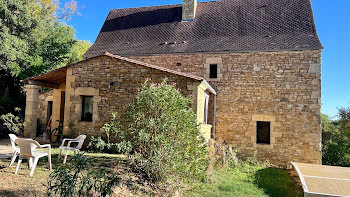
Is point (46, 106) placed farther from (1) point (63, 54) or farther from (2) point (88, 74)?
(2) point (88, 74)

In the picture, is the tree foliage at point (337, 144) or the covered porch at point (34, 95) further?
the tree foliage at point (337, 144)

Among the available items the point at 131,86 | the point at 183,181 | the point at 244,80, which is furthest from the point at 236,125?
the point at 183,181

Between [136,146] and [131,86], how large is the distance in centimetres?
308

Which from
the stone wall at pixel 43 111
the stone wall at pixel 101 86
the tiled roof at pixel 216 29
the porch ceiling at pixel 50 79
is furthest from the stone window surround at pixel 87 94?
the stone wall at pixel 43 111

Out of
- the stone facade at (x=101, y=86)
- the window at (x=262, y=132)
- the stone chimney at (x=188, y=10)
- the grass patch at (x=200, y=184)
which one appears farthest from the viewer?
the stone chimney at (x=188, y=10)

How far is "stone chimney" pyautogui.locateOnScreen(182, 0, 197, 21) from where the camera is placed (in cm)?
1198

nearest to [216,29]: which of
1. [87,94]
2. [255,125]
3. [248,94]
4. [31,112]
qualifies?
[248,94]

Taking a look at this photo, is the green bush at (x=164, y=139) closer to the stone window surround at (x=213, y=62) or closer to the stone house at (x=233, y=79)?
the stone house at (x=233, y=79)

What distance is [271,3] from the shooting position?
37.5 feet

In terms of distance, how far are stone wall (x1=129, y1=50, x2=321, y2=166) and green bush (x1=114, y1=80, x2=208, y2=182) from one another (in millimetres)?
4932

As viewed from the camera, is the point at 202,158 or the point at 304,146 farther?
the point at 304,146

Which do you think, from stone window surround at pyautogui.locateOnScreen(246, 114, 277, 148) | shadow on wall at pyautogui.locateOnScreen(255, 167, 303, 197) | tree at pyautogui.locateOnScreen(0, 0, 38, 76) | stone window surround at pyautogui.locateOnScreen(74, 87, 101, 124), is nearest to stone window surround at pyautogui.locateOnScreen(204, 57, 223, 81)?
stone window surround at pyautogui.locateOnScreen(246, 114, 277, 148)

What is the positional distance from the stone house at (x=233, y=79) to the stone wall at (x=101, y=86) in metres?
0.03

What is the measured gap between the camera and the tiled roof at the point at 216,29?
973cm
